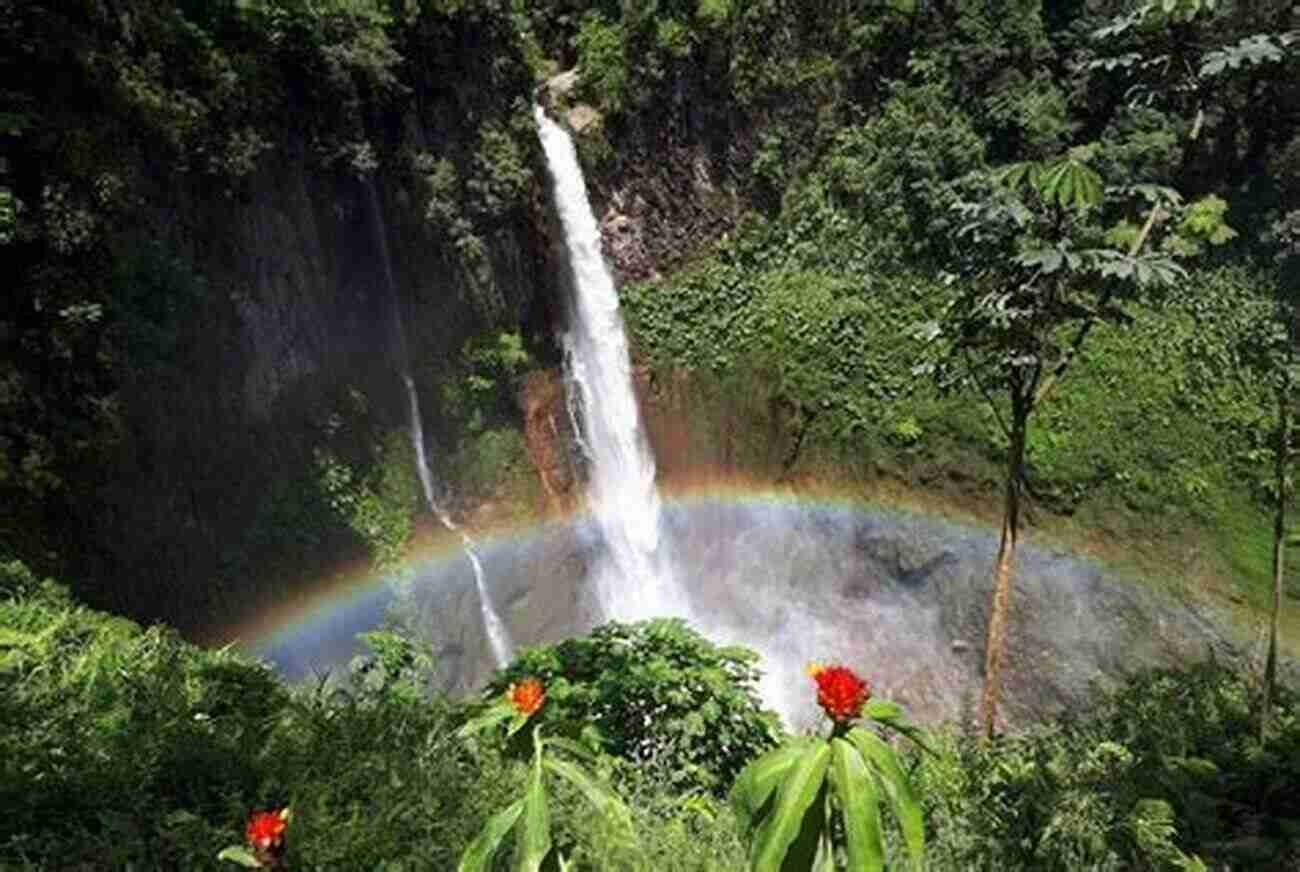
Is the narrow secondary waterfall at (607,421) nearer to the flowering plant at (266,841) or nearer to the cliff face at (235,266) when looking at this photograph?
the cliff face at (235,266)

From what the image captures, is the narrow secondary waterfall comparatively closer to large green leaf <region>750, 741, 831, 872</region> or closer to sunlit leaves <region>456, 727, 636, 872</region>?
sunlit leaves <region>456, 727, 636, 872</region>

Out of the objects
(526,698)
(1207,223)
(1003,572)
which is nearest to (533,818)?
(526,698)

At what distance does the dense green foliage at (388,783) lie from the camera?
3.81 m

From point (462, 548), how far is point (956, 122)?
37.8ft

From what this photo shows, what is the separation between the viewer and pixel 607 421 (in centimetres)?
1891

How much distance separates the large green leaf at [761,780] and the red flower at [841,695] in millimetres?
119

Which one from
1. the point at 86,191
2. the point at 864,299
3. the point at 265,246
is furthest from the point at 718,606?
the point at 86,191

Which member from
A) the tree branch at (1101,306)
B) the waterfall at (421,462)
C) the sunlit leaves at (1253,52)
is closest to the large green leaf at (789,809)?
the sunlit leaves at (1253,52)

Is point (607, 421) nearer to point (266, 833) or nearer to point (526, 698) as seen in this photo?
point (526, 698)

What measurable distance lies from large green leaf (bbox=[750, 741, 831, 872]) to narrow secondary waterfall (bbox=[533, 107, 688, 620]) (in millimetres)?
14893

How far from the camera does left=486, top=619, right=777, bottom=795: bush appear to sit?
532 centimetres

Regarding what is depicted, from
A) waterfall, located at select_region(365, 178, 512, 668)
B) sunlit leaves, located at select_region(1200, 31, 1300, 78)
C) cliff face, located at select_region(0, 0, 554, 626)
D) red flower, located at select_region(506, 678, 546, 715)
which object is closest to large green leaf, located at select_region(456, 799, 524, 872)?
red flower, located at select_region(506, 678, 546, 715)

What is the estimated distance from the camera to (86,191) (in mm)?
8766

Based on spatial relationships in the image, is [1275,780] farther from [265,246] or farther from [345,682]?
[265,246]
